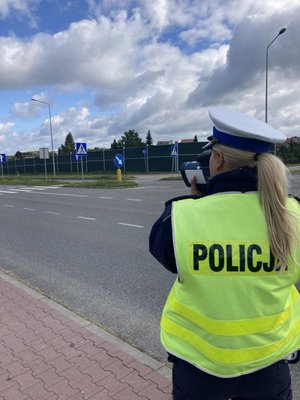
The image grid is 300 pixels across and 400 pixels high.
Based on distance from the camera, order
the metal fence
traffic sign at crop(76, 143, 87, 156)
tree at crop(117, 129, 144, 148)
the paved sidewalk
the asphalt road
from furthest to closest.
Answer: tree at crop(117, 129, 144, 148), the metal fence, traffic sign at crop(76, 143, 87, 156), the asphalt road, the paved sidewalk

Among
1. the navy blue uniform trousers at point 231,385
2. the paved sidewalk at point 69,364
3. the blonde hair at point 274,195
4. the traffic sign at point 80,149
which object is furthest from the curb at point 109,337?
the traffic sign at point 80,149

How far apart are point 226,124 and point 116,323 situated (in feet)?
9.93

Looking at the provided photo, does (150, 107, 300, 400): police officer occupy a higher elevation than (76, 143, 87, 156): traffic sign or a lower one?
lower

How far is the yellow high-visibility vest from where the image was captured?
127 cm

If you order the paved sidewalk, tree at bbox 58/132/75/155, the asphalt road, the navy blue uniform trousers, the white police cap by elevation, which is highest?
tree at bbox 58/132/75/155

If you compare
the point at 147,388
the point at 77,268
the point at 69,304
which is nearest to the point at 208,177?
the point at 147,388

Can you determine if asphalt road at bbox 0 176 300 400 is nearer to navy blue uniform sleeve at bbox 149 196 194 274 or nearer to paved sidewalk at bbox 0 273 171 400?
paved sidewalk at bbox 0 273 171 400

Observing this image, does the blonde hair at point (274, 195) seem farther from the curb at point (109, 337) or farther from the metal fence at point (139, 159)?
the metal fence at point (139, 159)

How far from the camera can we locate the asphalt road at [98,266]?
13.1 feet

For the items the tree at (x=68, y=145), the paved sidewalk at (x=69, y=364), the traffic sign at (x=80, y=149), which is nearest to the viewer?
the paved sidewalk at (x=69, y=364)

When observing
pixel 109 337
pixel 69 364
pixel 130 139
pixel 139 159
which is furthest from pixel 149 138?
pixel 69 364

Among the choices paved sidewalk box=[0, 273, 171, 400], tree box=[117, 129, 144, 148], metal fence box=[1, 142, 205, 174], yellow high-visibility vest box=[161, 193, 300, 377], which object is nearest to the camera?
yellow high-visibility vest box=[161, 193, 300, 377]

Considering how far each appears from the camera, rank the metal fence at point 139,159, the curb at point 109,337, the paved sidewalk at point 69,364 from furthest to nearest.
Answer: the metal fence at point 139,159 < the curb at point 109,337 < the paved sidewalk at point 69,364

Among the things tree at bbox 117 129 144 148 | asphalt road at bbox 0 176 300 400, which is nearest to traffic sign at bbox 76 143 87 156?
asphalt road at bbox 0 176 300 400
